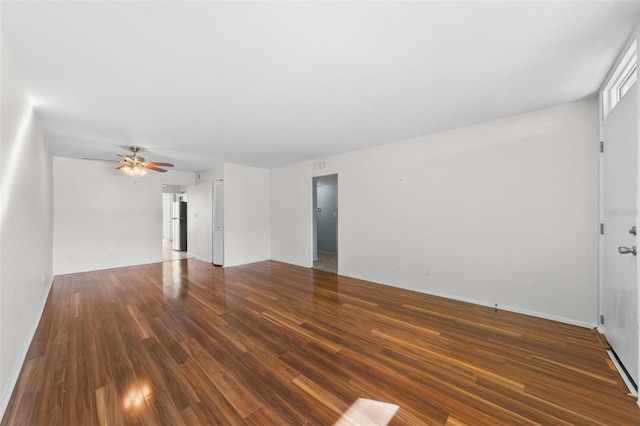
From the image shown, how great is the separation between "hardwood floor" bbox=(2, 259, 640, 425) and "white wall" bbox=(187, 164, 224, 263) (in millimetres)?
3077

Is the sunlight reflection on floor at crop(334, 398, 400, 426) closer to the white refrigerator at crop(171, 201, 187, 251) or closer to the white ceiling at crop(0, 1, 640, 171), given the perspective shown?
the white ceiling at crop(0, 1, 640, 171)

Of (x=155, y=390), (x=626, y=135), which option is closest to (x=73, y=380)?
(x=155, y=390)

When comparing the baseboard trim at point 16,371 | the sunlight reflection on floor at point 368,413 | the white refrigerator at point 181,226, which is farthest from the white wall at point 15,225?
the white refrigerator at point 181,226

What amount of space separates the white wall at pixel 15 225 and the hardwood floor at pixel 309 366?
0.65 feet

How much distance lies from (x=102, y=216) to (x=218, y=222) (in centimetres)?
261

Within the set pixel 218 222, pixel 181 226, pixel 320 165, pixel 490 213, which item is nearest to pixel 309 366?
Result: pixel 490 213

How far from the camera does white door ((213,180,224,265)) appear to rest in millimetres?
5816

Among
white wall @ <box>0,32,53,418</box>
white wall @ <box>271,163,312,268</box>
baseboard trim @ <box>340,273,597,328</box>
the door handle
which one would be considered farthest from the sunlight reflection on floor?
white wall @ <box>271,163,312,268</box>

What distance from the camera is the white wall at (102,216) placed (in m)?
5.12

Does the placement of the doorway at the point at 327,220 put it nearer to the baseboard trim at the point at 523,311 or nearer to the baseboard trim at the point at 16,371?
the baseboard trim at the point at 523,311

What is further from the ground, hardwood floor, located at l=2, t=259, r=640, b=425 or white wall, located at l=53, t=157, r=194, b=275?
white wall, located at l=53, t=157, r=194, b=275

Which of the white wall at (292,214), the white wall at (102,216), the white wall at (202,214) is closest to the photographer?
the white wall at (102,216)

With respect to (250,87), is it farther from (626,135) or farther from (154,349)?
(626,135)

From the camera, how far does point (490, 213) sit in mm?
3209
